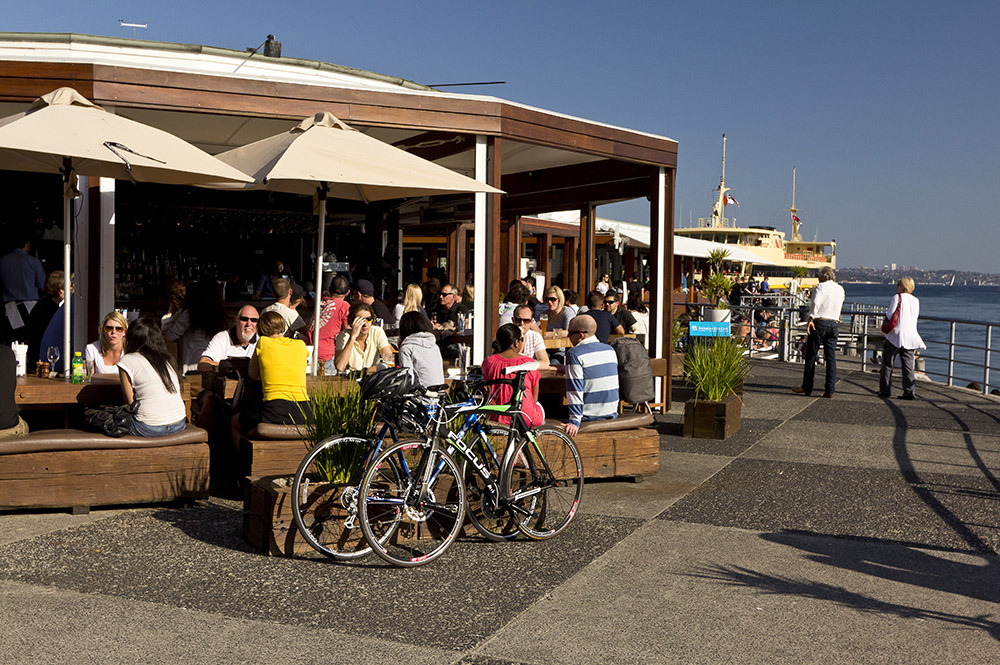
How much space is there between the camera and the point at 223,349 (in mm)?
7934

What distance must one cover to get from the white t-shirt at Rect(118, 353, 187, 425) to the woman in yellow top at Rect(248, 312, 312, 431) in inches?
23.2

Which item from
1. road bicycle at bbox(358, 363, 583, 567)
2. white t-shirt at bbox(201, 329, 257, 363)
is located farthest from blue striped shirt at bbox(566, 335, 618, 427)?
white t-shirt at bbox(201, 329, 257, 363)

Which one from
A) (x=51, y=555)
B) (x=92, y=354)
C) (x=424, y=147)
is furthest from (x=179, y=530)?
(x=424, y=147)

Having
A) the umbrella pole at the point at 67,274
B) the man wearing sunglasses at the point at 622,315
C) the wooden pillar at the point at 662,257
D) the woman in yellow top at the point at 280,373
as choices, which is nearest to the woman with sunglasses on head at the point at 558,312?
the man wearing sunglasses at the point at 622,315

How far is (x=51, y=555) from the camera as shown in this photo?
517 cm

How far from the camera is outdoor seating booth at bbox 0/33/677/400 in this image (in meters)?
8.40

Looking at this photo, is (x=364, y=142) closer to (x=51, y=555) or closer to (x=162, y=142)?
(x=162, y=142)

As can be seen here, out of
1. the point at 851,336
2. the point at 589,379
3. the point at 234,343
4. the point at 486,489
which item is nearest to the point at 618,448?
the point at 589,379

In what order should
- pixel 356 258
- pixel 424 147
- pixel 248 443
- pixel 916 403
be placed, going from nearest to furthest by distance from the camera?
pixel 248 443 → pixel 424 147 → pixel 916 403 → pixel 356 258

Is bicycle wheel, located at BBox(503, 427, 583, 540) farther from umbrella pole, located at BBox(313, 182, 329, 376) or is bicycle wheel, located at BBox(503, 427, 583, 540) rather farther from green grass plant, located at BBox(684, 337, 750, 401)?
green grass plant, located at BBox(684, 337, 750, 401)

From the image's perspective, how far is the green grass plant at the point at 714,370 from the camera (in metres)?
9.71

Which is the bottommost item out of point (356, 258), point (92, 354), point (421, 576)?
point (421, 576)

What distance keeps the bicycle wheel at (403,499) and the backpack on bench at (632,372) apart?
3226 millimetres

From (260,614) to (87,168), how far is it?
4.64m
